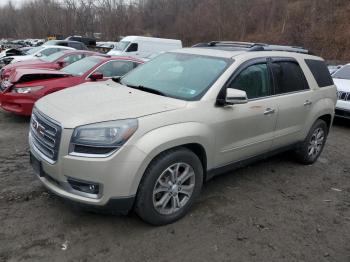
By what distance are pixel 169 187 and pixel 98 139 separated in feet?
2.93

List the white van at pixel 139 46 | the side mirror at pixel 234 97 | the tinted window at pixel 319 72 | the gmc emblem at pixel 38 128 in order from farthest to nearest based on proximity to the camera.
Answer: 1. the white van at pixel 139 46
2. the tinted window at pixel 319 72
3. the side mirror at pixel 234 97
4. the gmc emblem at pixel 38 128

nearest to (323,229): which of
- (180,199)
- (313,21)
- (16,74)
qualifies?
(180,199)

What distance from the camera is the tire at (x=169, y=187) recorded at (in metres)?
3.15

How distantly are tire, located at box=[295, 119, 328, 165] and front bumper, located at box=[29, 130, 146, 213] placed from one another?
124 inches

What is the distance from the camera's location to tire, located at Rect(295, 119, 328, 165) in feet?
17.1

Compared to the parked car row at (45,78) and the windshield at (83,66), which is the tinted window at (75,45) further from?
the windshield at (83,66)

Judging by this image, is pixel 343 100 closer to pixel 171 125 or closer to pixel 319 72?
pixel 319 72

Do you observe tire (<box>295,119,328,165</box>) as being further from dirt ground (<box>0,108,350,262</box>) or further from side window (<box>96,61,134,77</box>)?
side window (<box>96,61,134,77</box>)

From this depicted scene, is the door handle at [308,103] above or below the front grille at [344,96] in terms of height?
above

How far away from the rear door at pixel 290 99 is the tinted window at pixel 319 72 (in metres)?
0.29

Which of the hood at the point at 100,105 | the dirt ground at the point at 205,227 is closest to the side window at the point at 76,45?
the dirt ground at the point at 205,227

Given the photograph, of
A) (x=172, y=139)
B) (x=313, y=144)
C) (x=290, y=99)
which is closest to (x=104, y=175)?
(x=172, y=139)

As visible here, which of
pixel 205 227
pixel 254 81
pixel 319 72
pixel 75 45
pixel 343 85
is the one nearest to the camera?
pixel 205 227

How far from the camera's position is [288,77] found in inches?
184
